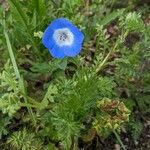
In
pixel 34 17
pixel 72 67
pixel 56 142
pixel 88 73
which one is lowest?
pixel 56 142

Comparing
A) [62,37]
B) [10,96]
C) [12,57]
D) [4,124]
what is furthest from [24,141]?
[62,37]

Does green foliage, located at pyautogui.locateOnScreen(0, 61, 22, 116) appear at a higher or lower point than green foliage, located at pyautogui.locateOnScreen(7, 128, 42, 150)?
higher

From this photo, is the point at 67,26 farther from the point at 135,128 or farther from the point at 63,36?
the point at 135,128

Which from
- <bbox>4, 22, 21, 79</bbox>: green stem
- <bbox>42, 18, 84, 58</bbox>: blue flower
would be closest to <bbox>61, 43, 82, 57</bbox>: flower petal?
<bbox>42, 18, 84, 58</bbox>: blue flower

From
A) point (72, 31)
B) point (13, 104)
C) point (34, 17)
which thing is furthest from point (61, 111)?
point (34, 17)

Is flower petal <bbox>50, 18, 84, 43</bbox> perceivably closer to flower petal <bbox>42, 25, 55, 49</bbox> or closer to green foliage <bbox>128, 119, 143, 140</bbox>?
flower petal <bbox>42, 25, 55, 49</bbox>

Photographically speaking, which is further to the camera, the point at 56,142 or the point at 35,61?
the point at 35,61

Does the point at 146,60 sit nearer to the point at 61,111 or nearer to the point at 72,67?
the point at 72,67

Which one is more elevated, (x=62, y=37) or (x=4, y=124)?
(x=62, y=37)

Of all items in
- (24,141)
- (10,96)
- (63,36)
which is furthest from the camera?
(63,36)
